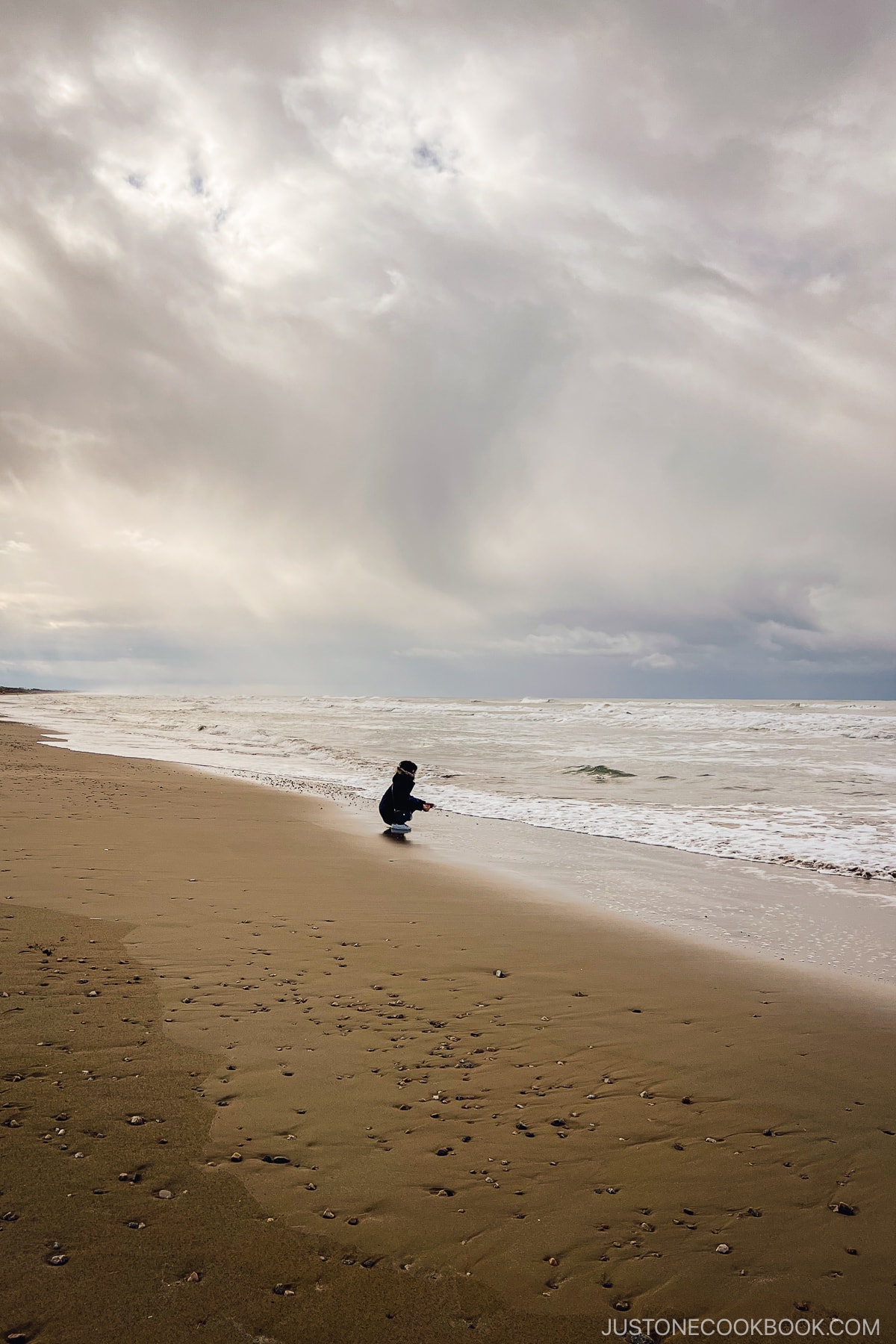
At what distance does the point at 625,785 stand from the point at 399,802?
407 inches

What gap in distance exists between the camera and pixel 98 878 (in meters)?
9.50

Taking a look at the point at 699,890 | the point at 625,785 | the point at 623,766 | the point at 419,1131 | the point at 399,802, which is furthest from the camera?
the point at 623,766

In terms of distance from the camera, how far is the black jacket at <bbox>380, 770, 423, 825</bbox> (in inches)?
578

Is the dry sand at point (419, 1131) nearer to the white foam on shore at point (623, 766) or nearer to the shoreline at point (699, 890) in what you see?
the shoreline at point (699, 890)

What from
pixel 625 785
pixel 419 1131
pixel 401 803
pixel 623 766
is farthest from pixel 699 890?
→ pixel 623 766

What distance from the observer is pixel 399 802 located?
580 inches

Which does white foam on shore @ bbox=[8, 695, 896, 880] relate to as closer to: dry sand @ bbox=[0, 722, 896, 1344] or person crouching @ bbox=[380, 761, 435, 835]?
person crouching @ bbox=[380, 761, 435, 835]

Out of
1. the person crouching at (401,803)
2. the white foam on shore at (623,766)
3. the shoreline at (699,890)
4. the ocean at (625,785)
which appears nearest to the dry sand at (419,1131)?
the shoreline at (699,890)

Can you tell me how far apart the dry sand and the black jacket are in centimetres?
619

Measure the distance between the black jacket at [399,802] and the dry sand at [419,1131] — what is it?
20.3ft

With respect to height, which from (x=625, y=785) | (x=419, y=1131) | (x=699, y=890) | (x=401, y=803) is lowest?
(x=699, y=890)

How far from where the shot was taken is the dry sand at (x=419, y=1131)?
3.13 metres

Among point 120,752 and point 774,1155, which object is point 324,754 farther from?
point 774,1155

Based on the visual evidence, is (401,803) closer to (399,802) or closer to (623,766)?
(399,802)
